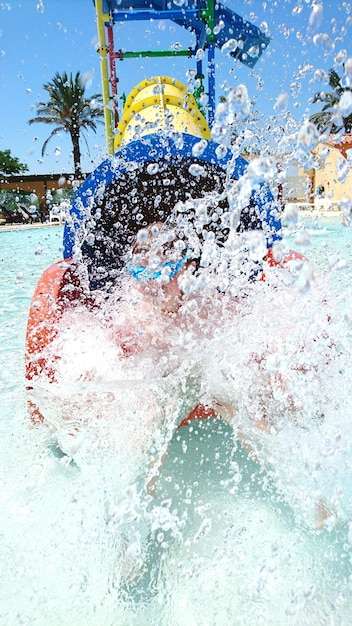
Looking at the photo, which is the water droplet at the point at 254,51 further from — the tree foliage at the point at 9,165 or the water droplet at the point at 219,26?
the tree foliage at the point at 9,165

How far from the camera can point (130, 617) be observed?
1161mm

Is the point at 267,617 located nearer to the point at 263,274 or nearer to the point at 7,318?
the point at 263,274

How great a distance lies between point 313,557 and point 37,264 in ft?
20.2

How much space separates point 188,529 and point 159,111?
261 centimetres

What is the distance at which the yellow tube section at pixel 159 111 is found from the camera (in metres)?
3.03

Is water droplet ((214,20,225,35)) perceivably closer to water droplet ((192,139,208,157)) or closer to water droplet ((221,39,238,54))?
water droplet ((221,39,238,54))

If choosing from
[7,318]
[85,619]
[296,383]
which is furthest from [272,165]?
[7,318]

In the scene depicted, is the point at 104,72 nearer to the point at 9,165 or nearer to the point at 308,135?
the point at 308,135

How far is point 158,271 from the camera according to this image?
77.6 inches

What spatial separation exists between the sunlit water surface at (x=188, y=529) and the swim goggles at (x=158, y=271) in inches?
15.9

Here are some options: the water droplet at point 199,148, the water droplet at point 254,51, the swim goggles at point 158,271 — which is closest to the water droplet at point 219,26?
the water droplet at point 254,51

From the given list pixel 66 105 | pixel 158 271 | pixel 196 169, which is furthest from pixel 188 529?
pixel 66 105

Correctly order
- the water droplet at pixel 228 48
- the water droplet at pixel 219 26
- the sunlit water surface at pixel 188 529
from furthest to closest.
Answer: the water droplet at pixel 219 26 < the water droplet at pixel 228 48 < the sunlit water surface at pixel 188 529

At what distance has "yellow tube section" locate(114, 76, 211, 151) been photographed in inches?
119
